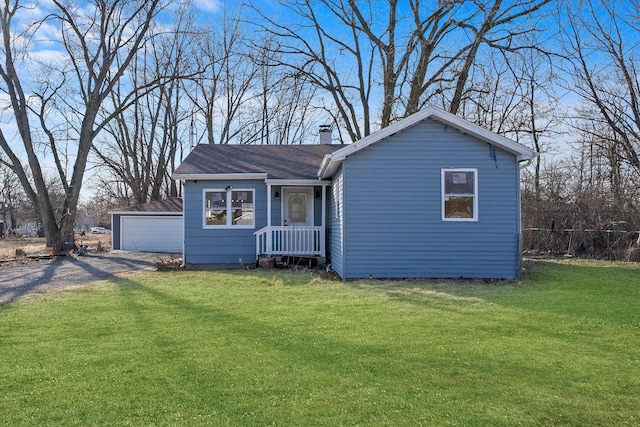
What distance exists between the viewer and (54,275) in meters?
12.2

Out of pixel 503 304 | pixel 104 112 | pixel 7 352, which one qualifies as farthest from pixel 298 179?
pixel 104 112

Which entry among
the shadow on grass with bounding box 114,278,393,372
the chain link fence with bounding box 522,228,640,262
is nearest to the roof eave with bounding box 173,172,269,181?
the shadow on grass with bounding box 114,278,393,372

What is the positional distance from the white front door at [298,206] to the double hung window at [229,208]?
946 millimetres

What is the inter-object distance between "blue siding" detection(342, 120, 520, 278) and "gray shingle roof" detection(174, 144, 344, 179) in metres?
3.08

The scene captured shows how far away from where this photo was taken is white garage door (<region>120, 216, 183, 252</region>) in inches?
820

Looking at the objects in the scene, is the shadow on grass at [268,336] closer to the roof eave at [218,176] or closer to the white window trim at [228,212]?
the white window trim at [228,212]

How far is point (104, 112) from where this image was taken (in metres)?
27.0

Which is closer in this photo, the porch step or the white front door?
the porch step

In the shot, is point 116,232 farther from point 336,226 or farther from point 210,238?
point 336,226

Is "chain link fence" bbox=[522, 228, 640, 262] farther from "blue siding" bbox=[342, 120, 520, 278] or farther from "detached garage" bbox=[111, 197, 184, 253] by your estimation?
"detached garage" bbox=[111, 197, 184, 253]

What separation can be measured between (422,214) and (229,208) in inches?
220

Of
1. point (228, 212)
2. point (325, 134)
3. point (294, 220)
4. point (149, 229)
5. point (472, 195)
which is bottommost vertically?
point (149, 229)

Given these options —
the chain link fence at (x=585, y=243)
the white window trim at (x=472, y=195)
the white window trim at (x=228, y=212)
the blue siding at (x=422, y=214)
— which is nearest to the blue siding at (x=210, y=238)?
the white window trim at (x=228, y=212)

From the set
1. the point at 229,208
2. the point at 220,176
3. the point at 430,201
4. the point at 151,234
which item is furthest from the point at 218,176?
the point at 151,234
